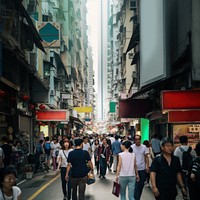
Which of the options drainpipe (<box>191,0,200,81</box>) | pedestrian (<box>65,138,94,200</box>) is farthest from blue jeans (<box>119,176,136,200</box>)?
drainpipe (<box>191,0,200,81</box>)

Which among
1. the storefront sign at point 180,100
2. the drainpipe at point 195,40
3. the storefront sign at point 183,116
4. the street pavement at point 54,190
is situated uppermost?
the drainpipe at point 195,40

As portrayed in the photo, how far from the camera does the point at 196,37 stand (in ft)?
42.3

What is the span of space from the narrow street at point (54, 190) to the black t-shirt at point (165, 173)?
5.42 meters

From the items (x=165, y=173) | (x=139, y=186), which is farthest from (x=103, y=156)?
(x=165, y=173)

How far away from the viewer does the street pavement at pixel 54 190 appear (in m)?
12.6

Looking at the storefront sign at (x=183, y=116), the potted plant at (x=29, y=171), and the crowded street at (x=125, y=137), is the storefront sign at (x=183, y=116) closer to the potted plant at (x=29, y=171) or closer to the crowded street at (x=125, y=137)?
the crowded street at (x=125, y=137)

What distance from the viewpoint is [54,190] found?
1428 cm

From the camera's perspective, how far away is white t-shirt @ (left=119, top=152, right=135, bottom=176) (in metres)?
9.33

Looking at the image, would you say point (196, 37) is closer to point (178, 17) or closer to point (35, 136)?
point (178, 17)

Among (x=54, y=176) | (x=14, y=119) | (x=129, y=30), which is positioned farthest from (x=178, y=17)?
(x=129, y=30)

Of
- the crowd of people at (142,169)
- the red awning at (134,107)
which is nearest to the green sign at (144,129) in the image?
the red awning at (134,107)

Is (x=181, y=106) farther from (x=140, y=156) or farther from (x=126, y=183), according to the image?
(x=126, y=183)

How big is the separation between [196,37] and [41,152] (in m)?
11.0

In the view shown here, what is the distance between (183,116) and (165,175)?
903cm
